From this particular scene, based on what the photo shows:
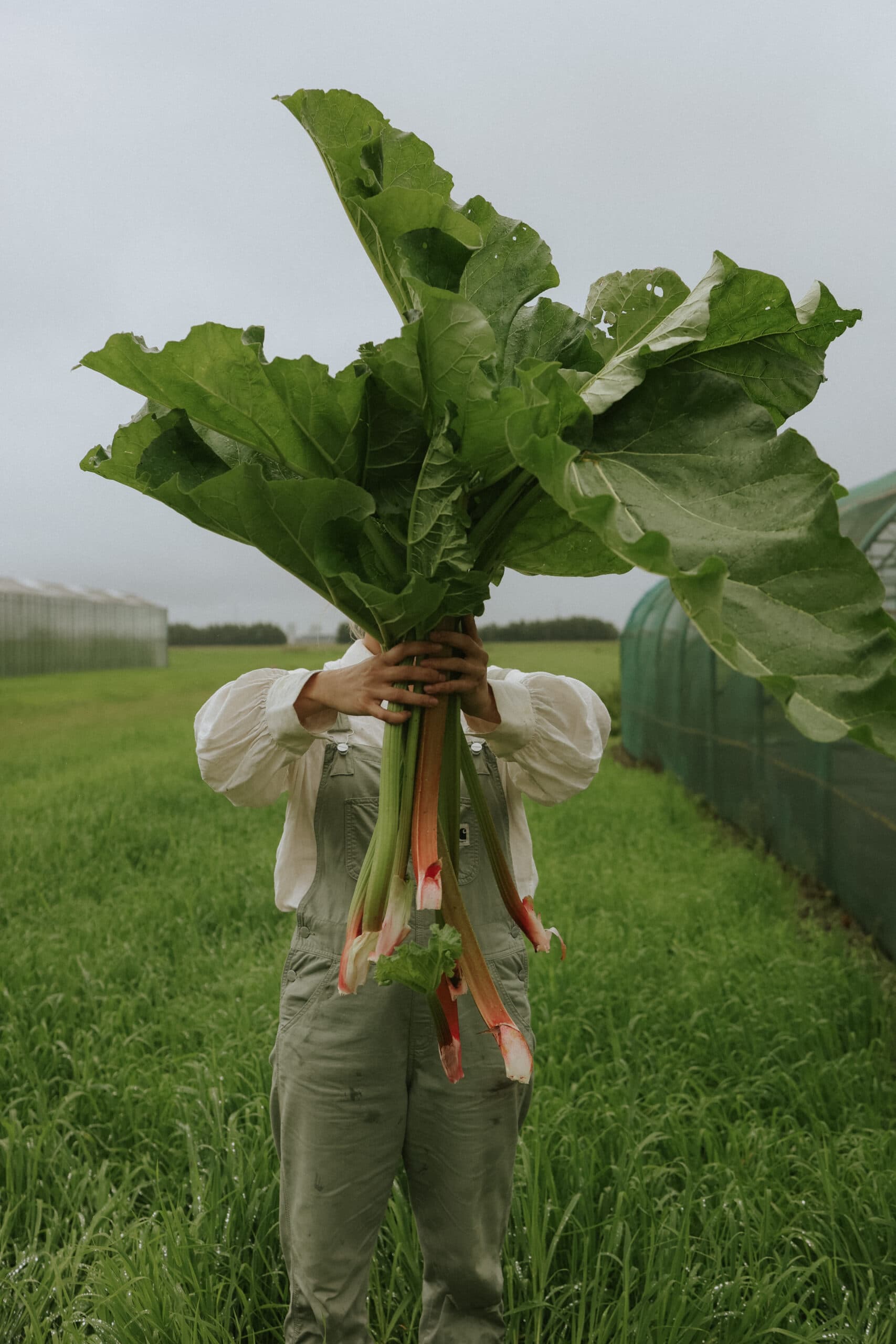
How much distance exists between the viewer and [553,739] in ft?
5.59

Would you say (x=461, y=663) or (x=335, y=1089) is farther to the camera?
(x=335, y=1089)

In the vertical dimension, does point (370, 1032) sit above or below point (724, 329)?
below

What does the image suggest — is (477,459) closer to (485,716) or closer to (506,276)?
(506,276)

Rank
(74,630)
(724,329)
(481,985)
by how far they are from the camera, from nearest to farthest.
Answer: (724,329)
(481,985)
(74,630)

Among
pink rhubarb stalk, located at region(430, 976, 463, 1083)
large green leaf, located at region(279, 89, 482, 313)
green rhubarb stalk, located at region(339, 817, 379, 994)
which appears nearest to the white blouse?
green rhubarb stalk, located at region(339, 817, 379, 994)

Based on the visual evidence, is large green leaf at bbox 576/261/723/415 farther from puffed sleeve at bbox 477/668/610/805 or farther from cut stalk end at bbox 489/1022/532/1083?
cut stalk end at bbox 489/1022/532/1083

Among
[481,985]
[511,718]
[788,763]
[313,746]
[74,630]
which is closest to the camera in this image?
[481,985]

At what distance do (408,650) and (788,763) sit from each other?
16.7 ft

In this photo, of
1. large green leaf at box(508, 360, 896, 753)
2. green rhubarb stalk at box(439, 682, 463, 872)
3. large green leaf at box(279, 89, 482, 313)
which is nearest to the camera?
large green leaf at box(508, 360, 896, 753)

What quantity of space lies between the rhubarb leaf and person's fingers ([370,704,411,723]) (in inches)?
11.3

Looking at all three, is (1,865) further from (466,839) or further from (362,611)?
(362,611)

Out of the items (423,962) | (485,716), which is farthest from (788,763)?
(423,962)

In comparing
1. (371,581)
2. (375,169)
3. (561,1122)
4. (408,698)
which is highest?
(375,169)

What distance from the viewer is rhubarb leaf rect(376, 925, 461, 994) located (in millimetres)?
1173
